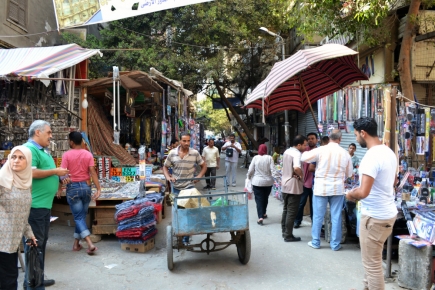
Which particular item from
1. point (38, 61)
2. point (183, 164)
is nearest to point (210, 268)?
point (183, 164)

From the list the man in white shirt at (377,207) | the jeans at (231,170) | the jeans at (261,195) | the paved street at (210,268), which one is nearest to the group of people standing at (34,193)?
the paved street at (210,268)

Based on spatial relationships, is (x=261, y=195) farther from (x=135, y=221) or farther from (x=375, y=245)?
(x=375, y=245)

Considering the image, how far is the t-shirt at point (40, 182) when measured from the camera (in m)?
4.06

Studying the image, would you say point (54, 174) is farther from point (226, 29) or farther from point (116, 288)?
point (226, 29)

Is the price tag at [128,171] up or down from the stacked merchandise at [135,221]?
up

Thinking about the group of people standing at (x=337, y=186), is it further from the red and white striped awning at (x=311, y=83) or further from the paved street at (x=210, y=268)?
the red and white striped awning at (x=311, y=83)

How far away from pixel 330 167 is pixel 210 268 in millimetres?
2442

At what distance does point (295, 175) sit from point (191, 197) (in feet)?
7.72

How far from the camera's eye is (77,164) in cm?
575

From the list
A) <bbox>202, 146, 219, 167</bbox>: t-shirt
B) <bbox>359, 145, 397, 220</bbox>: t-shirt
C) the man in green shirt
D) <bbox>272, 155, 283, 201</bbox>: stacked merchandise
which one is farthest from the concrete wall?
<bbox>359, 145, 397, 220</bbox>: t-shirt

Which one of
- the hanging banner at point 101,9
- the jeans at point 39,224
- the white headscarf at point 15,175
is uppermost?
the hanging banner at point 101,9

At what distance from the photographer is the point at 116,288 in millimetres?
4641

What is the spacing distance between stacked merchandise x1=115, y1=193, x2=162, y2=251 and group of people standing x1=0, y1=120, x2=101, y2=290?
52 cm

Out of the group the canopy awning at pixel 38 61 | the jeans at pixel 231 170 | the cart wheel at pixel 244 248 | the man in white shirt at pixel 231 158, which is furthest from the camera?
the jeans at pixel 231 170
